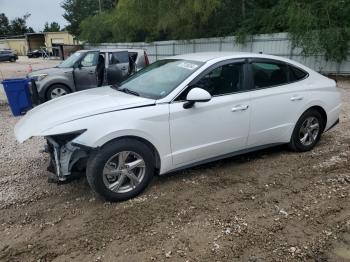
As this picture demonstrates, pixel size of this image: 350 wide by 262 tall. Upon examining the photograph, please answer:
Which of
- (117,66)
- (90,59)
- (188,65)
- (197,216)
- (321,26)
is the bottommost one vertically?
(197,216)

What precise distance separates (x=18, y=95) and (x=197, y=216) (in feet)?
21.8

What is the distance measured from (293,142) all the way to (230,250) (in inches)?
105

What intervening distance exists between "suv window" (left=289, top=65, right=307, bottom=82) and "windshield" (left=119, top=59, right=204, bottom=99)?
1566mm

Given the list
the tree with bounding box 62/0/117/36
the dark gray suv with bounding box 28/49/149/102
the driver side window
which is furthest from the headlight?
the tree with bounding box 62/0/117/36

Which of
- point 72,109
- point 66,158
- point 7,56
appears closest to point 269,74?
point 72,109

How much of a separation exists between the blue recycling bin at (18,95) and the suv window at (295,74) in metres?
6.48

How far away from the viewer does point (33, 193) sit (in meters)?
4.19

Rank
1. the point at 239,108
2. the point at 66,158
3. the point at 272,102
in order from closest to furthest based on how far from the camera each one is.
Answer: the point at 66,158, the point at 239,108, the point at 272,102

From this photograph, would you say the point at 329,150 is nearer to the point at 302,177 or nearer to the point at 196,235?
the point at 302,177

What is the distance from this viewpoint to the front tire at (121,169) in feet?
12.0

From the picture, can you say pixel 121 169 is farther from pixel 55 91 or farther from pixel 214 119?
pixel 55 91

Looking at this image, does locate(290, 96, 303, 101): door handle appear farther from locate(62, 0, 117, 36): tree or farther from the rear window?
locate(62, 0, 117, 36): tree

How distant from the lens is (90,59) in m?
10.2

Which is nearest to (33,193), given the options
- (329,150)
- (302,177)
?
(302,177)
